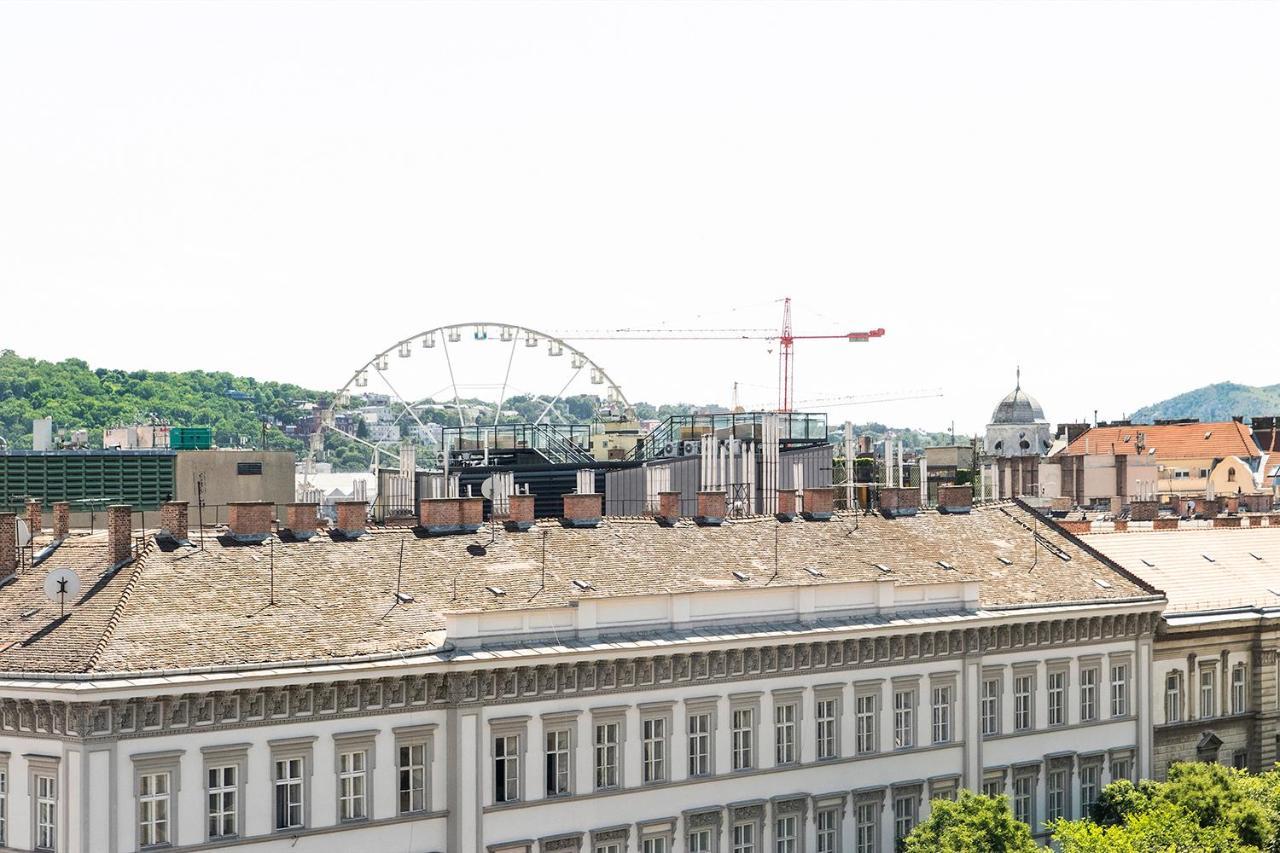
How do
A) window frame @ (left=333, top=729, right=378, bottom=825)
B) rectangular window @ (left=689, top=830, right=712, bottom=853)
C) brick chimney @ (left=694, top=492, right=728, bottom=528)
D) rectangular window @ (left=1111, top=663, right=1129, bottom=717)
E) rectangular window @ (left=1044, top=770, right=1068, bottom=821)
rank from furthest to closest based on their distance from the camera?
rectangular window @ (left=1111, top=663, right=1129, bottom=717) < rectangular window @ (left=1044, top=770, right=1068, bottom=821) < brick chimney @ (left=694, top=492, right=728, bottom=528) < rectangular window @ (left=689, top=830, right=712, bottom=853) < window frame @ (left=333, top=729, right=378, bottom=825)

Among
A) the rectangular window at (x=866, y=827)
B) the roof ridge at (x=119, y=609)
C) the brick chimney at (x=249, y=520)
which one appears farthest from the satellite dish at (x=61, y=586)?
the rectangular window at (x=866, y=827)

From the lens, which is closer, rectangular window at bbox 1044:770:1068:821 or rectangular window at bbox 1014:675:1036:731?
rectangular window at bbox 1014:675:1036:731

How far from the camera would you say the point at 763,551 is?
68062 mm

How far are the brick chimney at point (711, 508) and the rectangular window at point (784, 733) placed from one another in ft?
28.6

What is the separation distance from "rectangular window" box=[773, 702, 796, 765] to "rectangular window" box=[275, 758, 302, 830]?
15827 mm

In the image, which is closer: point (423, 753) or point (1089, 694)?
point (423, 753)

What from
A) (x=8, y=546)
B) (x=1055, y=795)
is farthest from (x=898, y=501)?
(x=8, y=546)

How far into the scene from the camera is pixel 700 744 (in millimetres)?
60625

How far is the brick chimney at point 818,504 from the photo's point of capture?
73375 millimetres

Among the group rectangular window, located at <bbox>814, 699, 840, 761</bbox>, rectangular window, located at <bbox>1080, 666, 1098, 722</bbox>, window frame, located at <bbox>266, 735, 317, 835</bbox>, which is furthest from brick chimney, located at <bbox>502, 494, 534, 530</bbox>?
rectangular window, located at <bbox>1080, 666, 1098, 722</bbox>

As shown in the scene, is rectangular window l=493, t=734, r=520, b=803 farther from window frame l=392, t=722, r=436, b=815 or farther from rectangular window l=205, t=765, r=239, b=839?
rectangular window l=205, t=765, r=239, b=839

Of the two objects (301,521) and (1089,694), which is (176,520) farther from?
(1089,694)

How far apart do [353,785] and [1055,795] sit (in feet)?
90.4

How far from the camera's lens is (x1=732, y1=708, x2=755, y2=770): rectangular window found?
6147 centimetres
